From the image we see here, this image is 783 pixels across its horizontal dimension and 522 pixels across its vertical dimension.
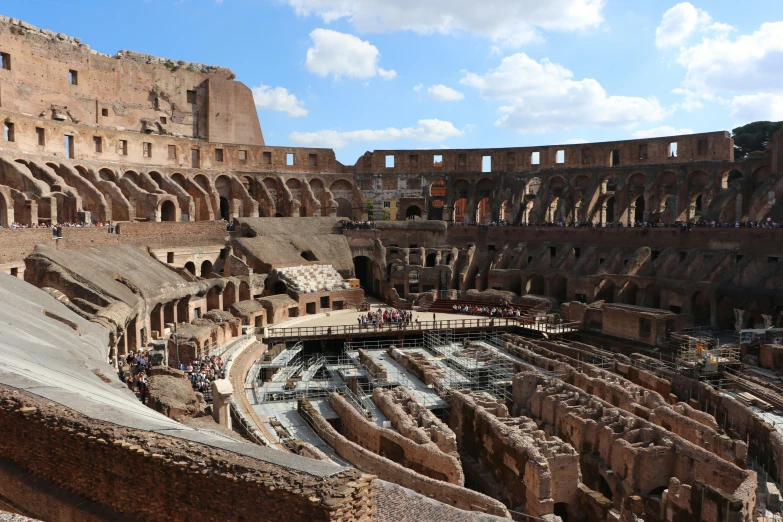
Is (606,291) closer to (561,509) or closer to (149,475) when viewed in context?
(561,509)

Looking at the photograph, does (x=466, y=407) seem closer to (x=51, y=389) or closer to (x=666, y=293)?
(x=51, y=389)

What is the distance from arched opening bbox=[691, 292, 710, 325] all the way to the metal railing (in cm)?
830

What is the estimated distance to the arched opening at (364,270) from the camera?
42.5 metres

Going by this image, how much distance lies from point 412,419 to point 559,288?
821 inches

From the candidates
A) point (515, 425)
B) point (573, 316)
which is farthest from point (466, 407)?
point (573, 316)

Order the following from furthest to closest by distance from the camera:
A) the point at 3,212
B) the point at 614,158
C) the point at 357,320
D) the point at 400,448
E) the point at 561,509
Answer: the point at 614,158, the point at 357,320, the point at 3,212, the point at 400,448, the point at 561,509

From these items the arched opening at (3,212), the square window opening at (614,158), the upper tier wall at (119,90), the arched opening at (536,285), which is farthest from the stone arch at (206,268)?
the square window opening at (614,158)

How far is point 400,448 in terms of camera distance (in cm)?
1605

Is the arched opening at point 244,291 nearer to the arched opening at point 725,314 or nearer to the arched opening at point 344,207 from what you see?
the arched opening at point 344,207

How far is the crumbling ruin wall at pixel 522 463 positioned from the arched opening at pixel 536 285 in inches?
771

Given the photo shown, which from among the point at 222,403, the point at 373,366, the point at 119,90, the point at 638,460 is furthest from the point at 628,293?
the point at 119,90

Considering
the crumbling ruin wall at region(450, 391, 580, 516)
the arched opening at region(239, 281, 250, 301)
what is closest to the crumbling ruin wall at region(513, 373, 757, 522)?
the crumbling ruin wall at region(450, 391, 580, 516)

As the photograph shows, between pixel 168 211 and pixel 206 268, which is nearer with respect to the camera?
pixel 206 268

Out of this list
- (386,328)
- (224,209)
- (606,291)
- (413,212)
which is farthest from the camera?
(413,212)
